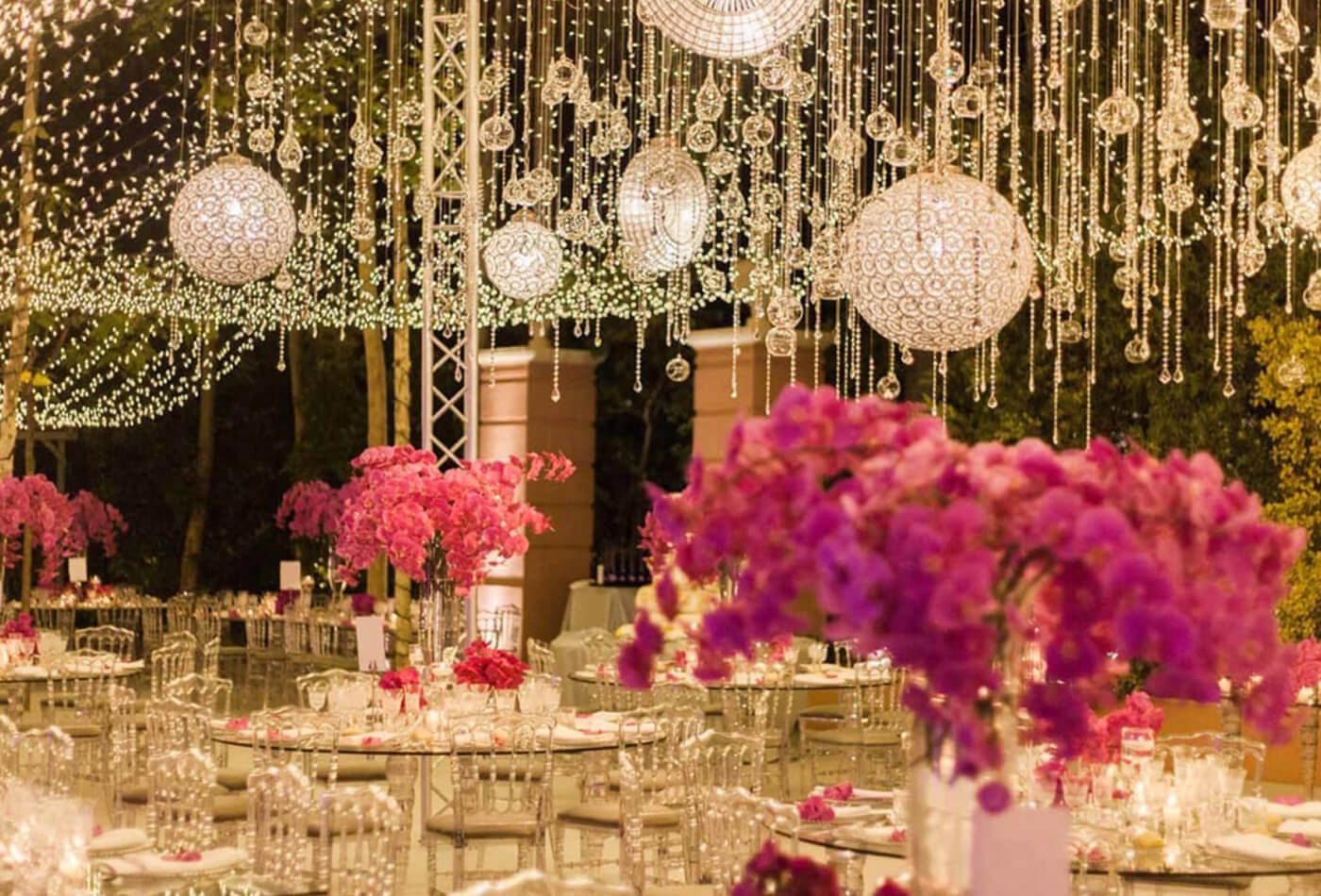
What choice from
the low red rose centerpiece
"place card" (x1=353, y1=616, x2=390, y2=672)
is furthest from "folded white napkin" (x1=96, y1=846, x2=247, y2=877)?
"place card" (x1=353, y1=616, x2=390, y2=672)

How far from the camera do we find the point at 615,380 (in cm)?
1723

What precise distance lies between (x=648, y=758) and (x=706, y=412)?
5.69 metres

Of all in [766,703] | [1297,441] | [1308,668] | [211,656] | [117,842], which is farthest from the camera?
[211,656]

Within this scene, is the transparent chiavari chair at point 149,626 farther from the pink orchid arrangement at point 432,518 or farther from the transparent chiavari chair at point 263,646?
the pink orchid arrangement at point 432,518

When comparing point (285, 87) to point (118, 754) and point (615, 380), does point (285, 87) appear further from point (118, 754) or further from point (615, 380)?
point (118, 754)

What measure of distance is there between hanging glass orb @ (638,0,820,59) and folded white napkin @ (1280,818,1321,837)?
2757mm

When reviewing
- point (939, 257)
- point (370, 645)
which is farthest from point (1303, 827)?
point (370, 645)

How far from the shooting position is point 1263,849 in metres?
4.80

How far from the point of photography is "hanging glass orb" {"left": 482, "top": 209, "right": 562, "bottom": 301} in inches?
407

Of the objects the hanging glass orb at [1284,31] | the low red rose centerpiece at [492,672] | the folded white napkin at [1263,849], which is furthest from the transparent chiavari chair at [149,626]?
the folded white napkin at [1263,849]

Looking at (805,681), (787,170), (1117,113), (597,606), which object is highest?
(787,170)

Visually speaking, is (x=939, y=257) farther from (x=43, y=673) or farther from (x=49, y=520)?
(x=49, y=520)

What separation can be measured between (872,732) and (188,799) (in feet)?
13.9

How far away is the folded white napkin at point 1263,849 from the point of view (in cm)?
476
